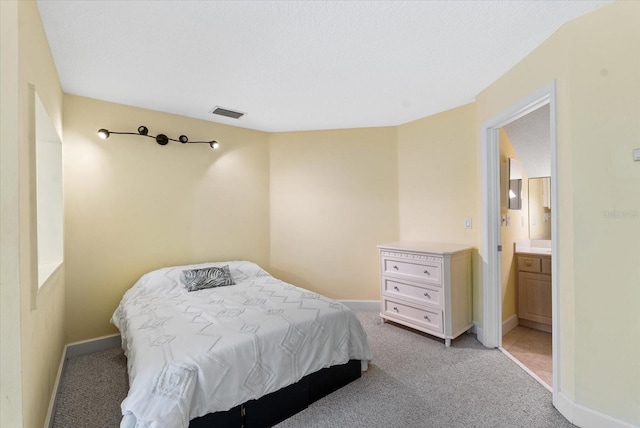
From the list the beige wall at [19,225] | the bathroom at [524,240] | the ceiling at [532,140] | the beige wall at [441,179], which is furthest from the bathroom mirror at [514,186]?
the beige wall at [19,225]

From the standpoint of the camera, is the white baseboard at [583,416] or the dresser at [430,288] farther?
the dresser at [430,288]

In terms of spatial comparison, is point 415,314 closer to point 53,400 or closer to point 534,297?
point 534,297

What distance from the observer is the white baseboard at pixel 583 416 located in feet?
5.29

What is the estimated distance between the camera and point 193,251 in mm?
3312

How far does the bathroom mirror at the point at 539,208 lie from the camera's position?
11.1 feet

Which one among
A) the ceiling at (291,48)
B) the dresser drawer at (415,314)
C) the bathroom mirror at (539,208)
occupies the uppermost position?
the ceiling at (291,48)

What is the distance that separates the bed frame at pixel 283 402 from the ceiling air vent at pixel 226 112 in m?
2.71

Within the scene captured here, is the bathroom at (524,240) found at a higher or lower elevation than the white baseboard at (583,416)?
higher

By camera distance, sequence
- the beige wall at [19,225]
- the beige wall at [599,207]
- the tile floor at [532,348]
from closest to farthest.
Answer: the beige wall at [19,225] < the beige wall at [599,207] < the tile floor at [532,348]

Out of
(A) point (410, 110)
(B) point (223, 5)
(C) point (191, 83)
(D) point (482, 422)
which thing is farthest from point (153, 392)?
(A) point (410, 110)

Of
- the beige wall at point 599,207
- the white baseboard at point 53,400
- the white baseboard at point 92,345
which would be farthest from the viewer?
the white baseboard at point 92,345

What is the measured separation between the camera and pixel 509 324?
125 inches

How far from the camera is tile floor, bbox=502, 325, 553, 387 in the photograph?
Answer: 2.38 meters

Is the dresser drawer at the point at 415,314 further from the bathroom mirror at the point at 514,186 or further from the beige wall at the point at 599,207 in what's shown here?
the bathroom mirror at the point at 514,186
